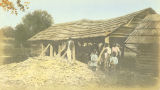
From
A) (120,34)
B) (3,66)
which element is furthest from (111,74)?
(3,66)

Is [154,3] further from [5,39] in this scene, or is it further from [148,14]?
[5,39]

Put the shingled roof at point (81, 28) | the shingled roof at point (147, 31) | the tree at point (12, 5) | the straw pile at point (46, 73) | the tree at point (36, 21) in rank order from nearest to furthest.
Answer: the straw pile at point (46, 73) → the tree at point (12, 5) → the tree at point (36, 21) → the shingled roof at point (81, 28) → the shingled roof at point (147, 31)

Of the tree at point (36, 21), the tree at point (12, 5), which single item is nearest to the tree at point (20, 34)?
the tree at point (36, 21)

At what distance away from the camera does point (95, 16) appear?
5223 mm

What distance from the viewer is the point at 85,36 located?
18.7 ft

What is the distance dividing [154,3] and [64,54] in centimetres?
244

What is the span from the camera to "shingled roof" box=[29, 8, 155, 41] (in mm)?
5348

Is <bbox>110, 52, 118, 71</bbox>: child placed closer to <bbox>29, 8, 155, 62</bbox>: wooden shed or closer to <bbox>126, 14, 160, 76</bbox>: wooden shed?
<bbox>29, 8, 155, 62</bbox>: wooden shed

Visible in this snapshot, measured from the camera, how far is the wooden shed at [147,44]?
18.0 ft

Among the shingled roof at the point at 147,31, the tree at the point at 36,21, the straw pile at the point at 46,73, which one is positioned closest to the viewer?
the straw pile at the point at 46,73

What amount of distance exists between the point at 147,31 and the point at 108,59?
48.6 inches

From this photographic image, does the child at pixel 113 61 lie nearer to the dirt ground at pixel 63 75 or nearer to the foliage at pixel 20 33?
the dirt ground at pixel 63 75

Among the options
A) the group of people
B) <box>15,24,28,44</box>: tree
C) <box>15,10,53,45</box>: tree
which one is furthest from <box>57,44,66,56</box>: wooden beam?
<box>15,24,28,44</box>: tree

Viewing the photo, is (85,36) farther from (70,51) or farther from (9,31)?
(9,31)
